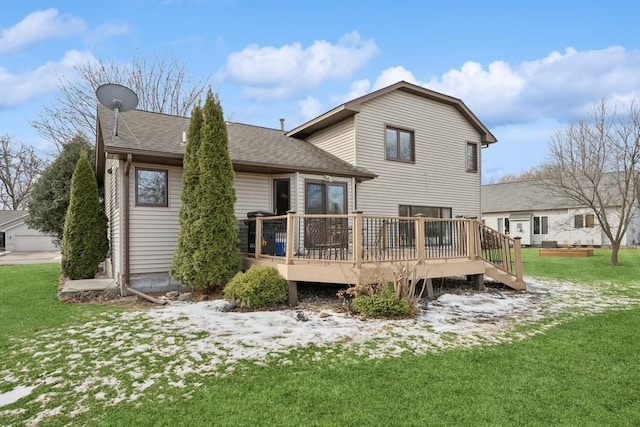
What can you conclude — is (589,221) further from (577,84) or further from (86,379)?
(86,379)

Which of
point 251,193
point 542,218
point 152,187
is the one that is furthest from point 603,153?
point 152,187

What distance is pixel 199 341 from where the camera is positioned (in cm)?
500

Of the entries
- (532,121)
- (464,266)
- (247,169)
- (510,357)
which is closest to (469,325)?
(510,357)

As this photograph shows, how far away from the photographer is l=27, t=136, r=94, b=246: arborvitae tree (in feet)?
48.7

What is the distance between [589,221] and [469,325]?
2556 cm

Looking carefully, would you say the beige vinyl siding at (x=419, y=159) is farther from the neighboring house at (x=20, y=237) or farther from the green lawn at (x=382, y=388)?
the neighboring house at (x=20, y=237)

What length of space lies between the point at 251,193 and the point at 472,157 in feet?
29.4

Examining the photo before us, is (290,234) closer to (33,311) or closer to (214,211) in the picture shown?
(214,211)

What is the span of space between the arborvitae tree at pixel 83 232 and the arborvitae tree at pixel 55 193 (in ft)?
16.0

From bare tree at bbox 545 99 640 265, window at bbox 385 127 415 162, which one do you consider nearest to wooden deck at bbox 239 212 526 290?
window at bbox 385 127 415 162

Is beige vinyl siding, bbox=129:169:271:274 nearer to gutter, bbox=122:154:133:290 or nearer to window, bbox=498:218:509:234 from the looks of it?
→ gutter, bbox=122:154:133:290

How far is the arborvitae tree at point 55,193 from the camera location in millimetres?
14836

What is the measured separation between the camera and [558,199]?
88.8 ft

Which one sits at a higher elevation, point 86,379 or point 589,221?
point 589,221
